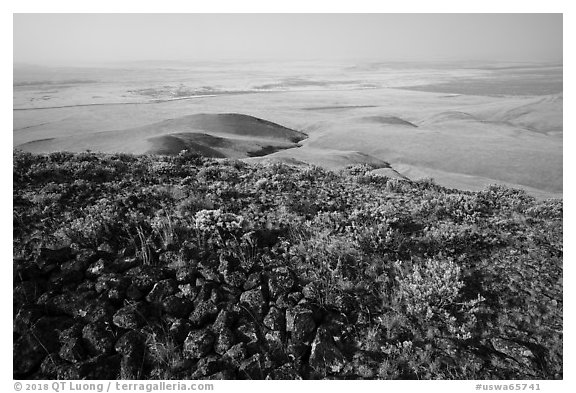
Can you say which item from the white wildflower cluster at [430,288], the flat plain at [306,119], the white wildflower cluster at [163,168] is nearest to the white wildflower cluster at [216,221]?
the white wildflower cluster at [430,288]

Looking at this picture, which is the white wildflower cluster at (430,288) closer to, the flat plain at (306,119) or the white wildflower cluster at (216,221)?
the white wildflower cluster at (216,221)

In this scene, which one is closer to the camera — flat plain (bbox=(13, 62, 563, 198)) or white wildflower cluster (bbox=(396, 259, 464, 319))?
white wildflower cluster (bbox=(396, 259, 464, 319))

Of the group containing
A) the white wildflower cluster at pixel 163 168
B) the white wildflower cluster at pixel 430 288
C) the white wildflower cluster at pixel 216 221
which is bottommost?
the white wildflower cluster at pixel 430 288

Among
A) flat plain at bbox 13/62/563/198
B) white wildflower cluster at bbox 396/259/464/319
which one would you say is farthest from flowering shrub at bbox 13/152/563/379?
flat plain at bbox 13/62/563/198

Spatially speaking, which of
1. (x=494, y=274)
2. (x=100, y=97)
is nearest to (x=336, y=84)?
(x=100, y=97)

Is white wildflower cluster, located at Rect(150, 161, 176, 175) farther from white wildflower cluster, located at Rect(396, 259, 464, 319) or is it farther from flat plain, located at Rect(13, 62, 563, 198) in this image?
white wildflower cluster, located at Rect(396, 259, 464, 319)

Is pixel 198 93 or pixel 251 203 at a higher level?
pixel 198 93

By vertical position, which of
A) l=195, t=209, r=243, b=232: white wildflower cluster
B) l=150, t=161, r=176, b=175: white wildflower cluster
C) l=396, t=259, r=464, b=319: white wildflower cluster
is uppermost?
l=150, t=161, r=176, b=175: white wildflower cluster

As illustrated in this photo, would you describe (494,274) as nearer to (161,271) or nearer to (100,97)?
(161,271)
